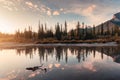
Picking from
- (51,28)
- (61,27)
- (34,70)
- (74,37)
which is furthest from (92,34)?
(34,70)

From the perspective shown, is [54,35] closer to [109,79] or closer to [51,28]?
[51,28]

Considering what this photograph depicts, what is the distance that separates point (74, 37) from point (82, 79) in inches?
4925

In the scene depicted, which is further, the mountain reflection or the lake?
the mountain reflection

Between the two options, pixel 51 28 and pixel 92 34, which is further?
pixel 51 28

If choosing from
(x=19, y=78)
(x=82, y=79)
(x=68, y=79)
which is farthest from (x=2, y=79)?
(x=82, y=79)

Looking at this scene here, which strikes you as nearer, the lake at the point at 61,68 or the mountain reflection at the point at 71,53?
the lake at the point at 61,68

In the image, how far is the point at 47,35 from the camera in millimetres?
167750

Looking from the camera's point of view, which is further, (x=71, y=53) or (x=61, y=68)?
(x=71, y=53)

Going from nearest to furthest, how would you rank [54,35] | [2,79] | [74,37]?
[2,79], [74,37], [54,35]

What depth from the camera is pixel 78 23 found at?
173 m

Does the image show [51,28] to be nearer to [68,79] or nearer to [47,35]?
[47,35]

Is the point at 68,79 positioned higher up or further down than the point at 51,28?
further down

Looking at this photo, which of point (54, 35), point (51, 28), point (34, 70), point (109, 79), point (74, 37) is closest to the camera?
point (109, 79)

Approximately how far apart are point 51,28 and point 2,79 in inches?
5990
